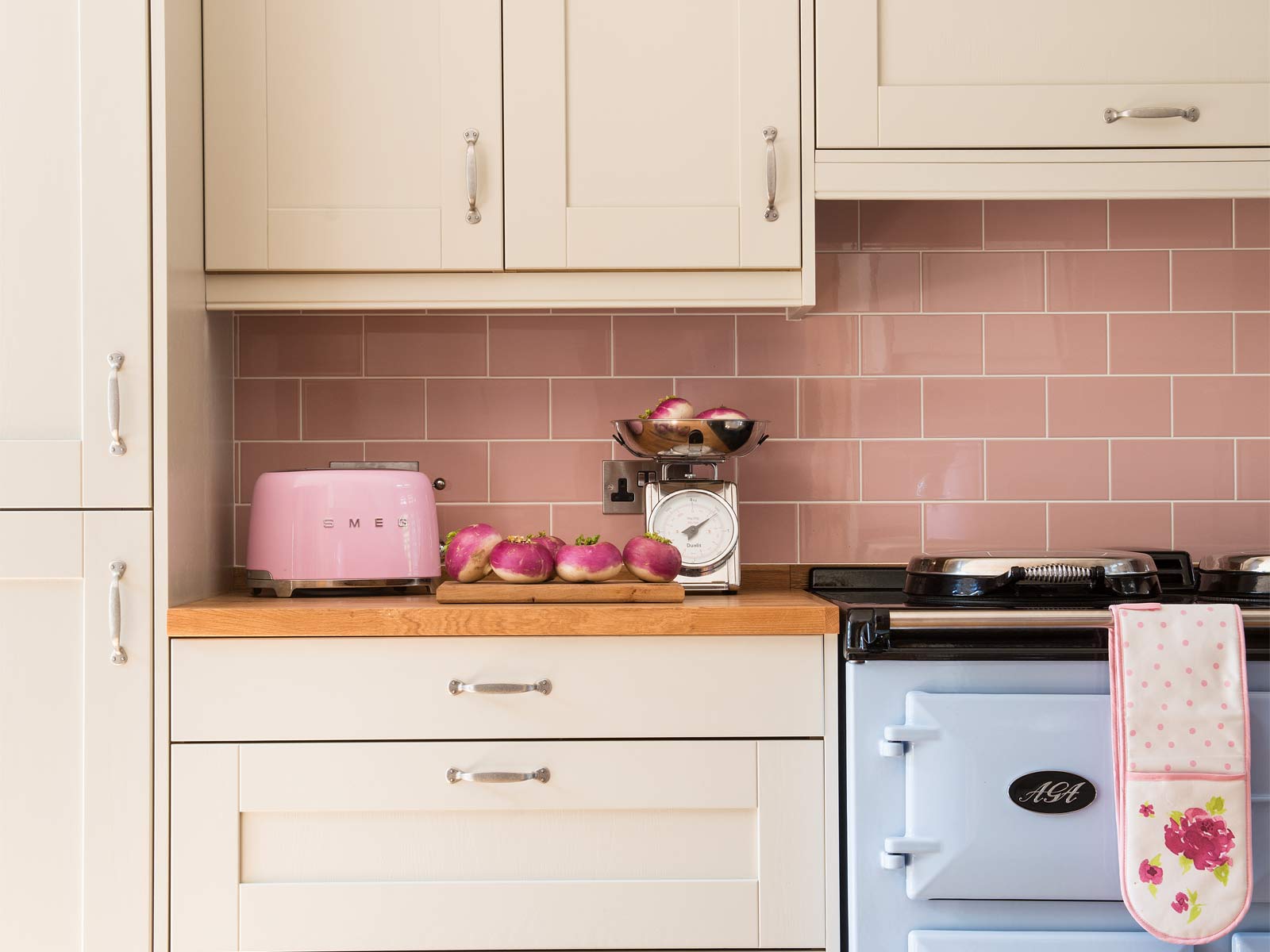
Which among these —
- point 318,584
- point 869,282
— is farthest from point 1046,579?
point 318,584

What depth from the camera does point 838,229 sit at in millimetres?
1855

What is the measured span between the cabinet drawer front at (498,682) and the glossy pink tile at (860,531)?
1.69ft

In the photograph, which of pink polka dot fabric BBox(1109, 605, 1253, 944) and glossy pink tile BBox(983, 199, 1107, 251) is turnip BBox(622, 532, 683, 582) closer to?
pink polka dot fabric BBox(1109, 605, 1253, 944)

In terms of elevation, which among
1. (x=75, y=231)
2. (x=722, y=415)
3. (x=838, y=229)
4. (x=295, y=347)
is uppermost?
(x=838, y=229)

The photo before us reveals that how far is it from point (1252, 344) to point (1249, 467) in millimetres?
225

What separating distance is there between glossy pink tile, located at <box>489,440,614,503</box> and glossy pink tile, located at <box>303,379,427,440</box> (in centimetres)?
15

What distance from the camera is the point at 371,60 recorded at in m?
1.53

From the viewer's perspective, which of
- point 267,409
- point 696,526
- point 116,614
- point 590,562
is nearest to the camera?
point 116,614

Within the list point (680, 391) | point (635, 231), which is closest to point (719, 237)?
point (635, 231)

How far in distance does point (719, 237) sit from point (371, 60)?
0.58 metres

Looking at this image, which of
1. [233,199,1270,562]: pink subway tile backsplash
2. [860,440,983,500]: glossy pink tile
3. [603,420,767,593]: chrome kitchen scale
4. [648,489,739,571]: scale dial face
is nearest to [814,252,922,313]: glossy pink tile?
[233,199,1270,562]: pink subway tile backsplash

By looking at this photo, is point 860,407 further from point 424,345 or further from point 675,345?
point 424,345

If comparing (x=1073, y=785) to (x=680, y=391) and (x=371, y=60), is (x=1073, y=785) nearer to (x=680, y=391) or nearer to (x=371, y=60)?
(x=680, y=391)

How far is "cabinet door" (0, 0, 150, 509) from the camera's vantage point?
1.39m
